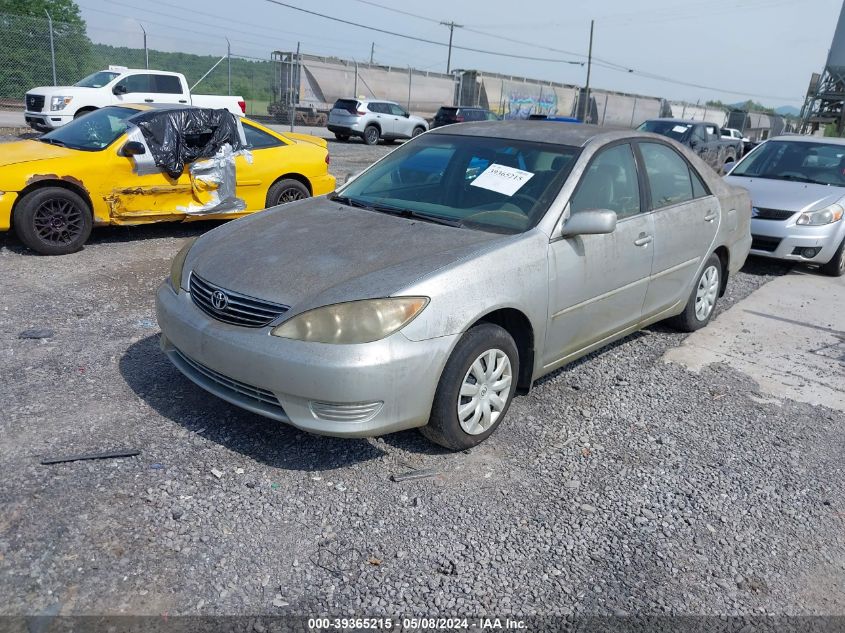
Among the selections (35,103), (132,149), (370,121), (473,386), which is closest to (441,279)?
(473,386)

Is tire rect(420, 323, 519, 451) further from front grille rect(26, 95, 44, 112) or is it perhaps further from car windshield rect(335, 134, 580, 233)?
front grille rect(26, 95, 44, 112)

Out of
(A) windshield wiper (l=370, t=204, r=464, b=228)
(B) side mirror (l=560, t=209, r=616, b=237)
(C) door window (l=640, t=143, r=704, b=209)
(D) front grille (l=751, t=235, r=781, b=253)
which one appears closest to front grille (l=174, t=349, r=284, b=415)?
(A) windshield wiper (l=370, t=204, r=464, b=228)

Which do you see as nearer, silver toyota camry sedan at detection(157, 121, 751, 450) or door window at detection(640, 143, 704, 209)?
silver toyota camry sedan at detection(157, 121, 751, 450)

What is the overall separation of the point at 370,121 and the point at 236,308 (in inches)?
894

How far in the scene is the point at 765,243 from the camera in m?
7.91

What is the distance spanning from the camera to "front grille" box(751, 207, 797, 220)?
306 inches

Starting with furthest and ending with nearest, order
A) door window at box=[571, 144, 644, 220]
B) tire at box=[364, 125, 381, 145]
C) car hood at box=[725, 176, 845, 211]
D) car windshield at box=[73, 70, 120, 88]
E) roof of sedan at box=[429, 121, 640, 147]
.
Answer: tire at box=[364, 125, 381, 145], car windshield at box=[73, 70, 120, 88], car hood at box=[725, 176, 845, 211], roof of sedan at box=[429, 121, 640, 147], door window at box=[571, 144, 644, 220]

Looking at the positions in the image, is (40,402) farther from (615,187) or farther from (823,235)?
(823,235)

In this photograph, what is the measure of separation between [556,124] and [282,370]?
269 centimetres

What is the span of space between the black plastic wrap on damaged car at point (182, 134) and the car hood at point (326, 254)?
3540 millimetres

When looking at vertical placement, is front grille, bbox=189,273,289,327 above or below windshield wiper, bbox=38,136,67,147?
below

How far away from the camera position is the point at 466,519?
3031mm

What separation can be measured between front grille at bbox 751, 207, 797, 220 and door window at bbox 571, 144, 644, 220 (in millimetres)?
4179

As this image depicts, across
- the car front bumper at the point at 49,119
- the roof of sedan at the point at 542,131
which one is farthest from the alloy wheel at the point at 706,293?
the car front bumper at the point at 49,119
